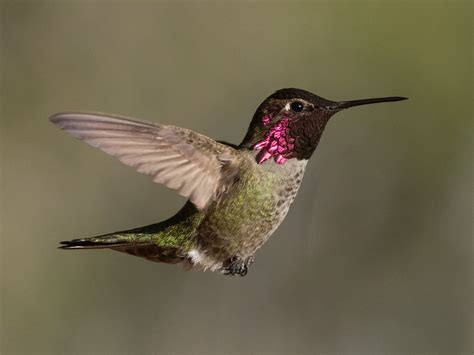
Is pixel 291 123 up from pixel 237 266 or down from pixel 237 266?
up

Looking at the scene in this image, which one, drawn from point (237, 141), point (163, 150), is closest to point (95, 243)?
point (163, 150)

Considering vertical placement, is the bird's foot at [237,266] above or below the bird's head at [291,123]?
below

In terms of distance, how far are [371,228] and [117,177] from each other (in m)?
1.32

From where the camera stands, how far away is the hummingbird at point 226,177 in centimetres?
163

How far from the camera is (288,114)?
5.68 feet

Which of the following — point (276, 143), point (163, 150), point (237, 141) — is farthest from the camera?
point (237, 141)

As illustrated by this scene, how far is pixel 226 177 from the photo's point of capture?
1.80 m

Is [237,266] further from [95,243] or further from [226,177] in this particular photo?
[95,243]

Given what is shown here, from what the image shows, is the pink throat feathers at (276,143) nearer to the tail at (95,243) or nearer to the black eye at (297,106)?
the black eye at (297,106)

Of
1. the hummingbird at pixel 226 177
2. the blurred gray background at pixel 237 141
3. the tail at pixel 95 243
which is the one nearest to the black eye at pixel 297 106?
the hummingbird at pixel 226 177

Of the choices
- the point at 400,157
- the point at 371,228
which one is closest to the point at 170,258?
the point at 371,228

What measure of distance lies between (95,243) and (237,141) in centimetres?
238

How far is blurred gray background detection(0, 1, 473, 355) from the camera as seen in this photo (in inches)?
147

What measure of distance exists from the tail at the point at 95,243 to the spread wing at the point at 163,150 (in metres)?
0.19
